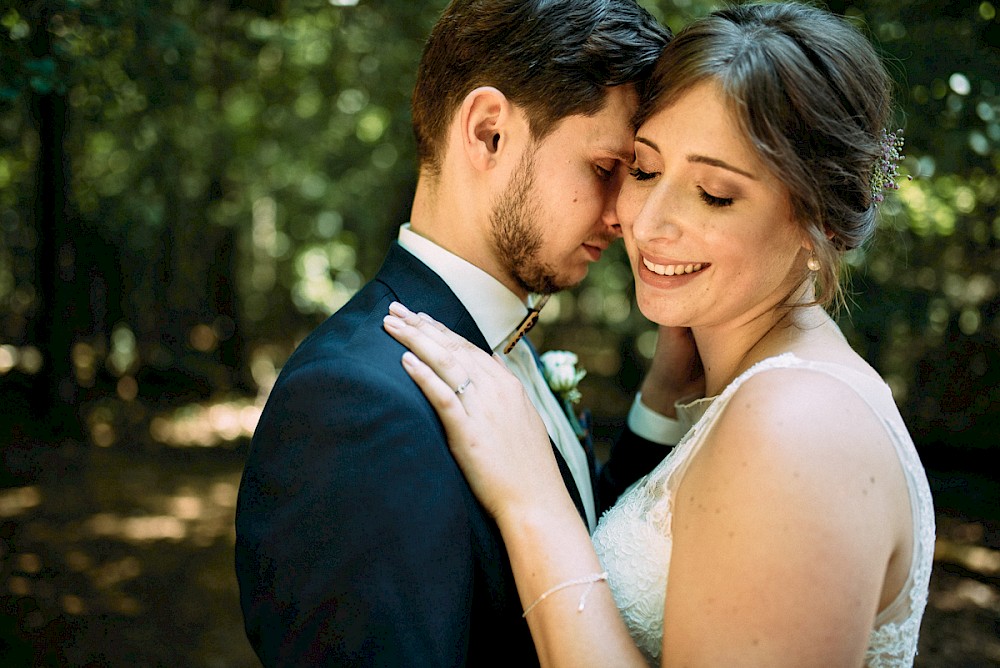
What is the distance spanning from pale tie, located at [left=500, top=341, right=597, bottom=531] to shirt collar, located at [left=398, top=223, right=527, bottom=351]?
0.13 meters

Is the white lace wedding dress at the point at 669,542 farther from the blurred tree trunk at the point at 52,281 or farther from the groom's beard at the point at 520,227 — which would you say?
the blurred tree trunk at the point at 52,281

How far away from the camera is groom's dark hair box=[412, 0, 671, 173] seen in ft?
7.32

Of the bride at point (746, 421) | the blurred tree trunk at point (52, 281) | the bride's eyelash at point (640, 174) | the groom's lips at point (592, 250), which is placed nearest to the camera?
the bride at point (746, 421)

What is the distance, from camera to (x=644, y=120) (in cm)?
214

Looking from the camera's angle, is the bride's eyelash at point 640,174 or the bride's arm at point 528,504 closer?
the bride's arm at point 528,504

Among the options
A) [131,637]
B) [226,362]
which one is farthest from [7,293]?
[131,637]

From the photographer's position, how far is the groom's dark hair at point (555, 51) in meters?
2.23

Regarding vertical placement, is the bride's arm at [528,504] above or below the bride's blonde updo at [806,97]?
below

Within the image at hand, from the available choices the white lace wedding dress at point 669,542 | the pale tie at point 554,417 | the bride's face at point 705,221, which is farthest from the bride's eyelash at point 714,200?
the pale tie at point 554,417

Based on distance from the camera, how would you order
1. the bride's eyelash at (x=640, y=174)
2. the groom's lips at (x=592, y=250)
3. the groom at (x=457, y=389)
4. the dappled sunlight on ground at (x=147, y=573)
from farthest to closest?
the dappled sunlight on ground at (x=147, y=573), the groom's lips at (x=592, y=250), the bride's eyelash at (x=640, y=174), the groom at (x=457, y=389)

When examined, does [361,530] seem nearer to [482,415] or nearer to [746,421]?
[482,415]

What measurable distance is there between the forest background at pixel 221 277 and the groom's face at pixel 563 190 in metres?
2.19

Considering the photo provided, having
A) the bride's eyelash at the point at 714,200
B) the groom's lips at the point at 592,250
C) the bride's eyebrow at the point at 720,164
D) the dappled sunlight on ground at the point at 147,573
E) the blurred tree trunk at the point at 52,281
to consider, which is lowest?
the dappled sunlight on ground at the point at 147,573

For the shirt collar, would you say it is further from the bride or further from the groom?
the bride
